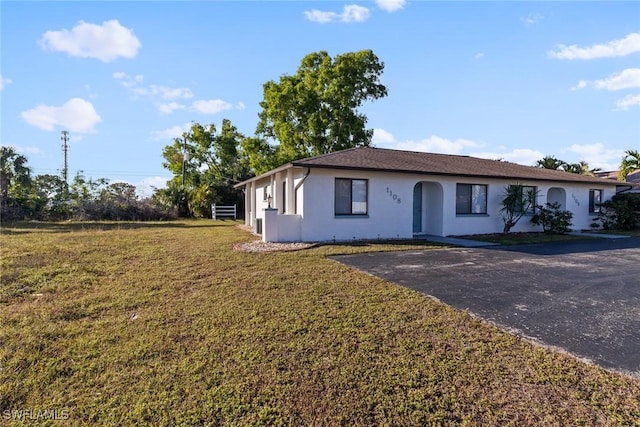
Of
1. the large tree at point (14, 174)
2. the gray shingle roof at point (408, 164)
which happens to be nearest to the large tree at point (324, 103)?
the gray shingle roof at point (408, 164)

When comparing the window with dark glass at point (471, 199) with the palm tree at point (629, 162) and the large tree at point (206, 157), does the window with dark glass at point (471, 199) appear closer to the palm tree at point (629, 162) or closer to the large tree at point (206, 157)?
the large tree at point (206, 157)

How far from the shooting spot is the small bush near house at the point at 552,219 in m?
14.3

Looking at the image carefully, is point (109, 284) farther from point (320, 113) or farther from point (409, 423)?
point (320, 113)

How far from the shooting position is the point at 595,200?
1753 cm

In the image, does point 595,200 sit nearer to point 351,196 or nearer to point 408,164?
point 408,164

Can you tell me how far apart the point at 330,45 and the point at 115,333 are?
89.1 feet

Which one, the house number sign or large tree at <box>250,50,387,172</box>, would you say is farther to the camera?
large tree at <box>250,50,387,172</box>

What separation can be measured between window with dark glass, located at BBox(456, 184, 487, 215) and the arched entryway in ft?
3.21

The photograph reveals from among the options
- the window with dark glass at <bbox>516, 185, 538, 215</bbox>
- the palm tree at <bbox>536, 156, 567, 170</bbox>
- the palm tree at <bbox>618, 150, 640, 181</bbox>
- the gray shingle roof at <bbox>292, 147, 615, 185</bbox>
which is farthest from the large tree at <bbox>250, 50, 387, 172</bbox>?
the palm tree at <bbox>618, 150, 640, 181</bbox>

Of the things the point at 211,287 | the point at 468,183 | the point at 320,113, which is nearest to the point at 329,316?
the point at 211,287

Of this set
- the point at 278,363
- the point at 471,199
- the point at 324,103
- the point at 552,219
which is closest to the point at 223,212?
the point at 324,103

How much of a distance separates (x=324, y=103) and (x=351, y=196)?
17237 mm

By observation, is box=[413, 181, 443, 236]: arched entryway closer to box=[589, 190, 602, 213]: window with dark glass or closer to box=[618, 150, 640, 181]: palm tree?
box=[589, 190, 602, 213]: window with dark glass

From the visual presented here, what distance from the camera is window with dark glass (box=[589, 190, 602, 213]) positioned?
17.3 meters
